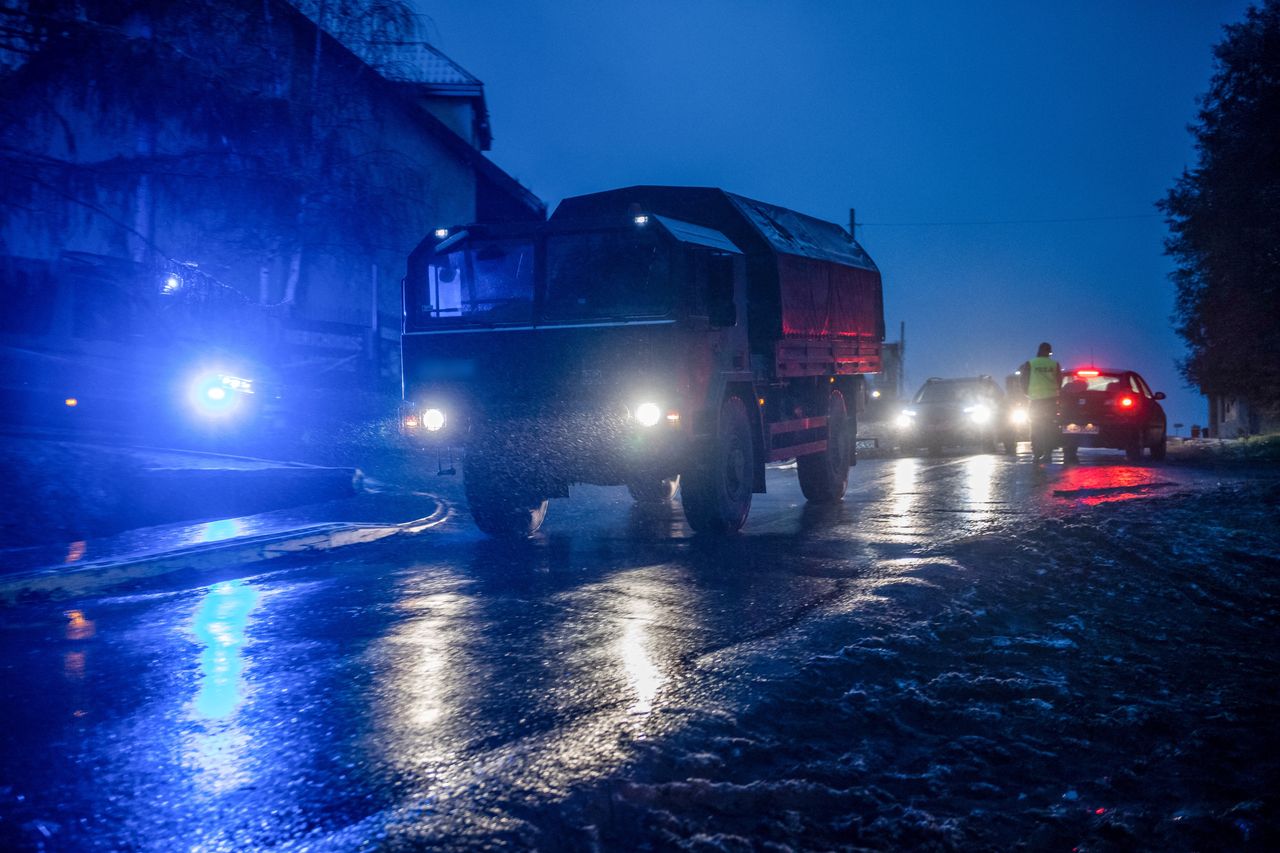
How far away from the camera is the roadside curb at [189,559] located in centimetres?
805

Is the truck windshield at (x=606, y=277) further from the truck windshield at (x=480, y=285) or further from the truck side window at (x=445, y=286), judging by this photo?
the truck side window at (x=445, y=286)

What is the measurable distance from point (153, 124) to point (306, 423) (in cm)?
598

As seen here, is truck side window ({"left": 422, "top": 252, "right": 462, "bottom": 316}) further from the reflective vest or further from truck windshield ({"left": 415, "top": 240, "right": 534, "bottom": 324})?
the reflective vest

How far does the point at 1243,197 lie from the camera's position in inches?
1026

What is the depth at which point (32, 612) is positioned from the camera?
7.59 meters

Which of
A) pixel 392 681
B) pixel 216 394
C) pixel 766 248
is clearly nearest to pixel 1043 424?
pixel 766 248

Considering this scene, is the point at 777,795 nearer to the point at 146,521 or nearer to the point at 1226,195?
the point at 146,521

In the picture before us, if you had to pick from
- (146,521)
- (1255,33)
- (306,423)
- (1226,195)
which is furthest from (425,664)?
(1255,33)

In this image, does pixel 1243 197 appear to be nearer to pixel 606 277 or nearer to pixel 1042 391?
pixel 1042 391

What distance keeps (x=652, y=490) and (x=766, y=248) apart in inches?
111

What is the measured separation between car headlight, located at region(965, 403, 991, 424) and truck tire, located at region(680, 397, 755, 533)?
48.2ft

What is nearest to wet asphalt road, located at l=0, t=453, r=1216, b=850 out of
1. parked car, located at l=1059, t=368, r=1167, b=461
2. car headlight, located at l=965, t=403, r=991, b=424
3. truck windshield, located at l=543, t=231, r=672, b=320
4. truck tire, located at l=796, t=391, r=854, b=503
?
truck windshield, located at l=543, t=231, r=672, b=320

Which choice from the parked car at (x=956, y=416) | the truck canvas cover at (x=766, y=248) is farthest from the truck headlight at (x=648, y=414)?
the parked car at (x=956, y=416)

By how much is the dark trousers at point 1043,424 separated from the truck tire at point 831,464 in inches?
239
